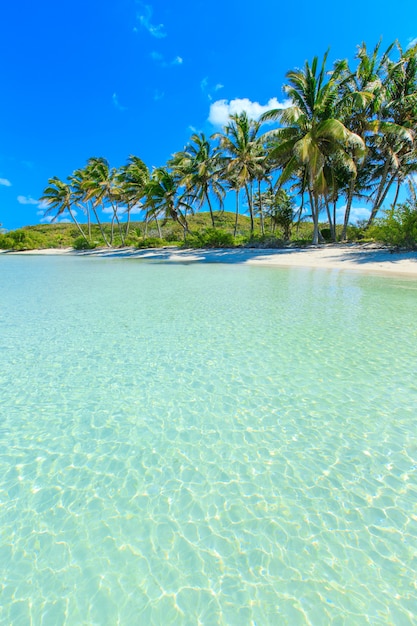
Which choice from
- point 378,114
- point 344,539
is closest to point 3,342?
point 344,539

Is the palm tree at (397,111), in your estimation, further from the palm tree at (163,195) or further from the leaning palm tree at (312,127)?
the palm tree at (163,195)

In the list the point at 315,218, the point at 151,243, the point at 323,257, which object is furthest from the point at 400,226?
the point at 151,243

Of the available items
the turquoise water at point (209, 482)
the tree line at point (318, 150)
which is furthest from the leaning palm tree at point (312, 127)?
the turquoise water at point (209, 482)

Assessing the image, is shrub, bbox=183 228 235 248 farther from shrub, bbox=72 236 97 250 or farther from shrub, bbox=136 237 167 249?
shrub, bbox=72 236 97 250

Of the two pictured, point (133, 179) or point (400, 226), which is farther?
point (133, 179)

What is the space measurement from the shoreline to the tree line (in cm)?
258

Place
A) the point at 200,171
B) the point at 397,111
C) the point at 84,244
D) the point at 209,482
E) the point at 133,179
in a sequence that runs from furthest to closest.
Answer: the point at 84,244, the point at 133,179, the point at 200,171, the point at 397,111, the point at 209,482

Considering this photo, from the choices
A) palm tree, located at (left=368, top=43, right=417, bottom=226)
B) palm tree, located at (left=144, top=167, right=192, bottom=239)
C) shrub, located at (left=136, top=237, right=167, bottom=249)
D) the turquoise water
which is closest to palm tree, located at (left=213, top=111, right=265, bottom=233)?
palm tree, located at (left=144, top=167, right=192, bottom=239)

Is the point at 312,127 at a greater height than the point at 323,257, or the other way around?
the point at 312,127

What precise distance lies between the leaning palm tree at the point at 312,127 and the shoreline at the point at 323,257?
3866 millimetres

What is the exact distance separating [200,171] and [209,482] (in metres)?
24.5

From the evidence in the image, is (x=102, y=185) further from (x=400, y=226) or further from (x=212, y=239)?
(x=400, y=226)

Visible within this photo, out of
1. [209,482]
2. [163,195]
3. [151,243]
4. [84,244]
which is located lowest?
[209,482]

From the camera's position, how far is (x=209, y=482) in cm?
216
